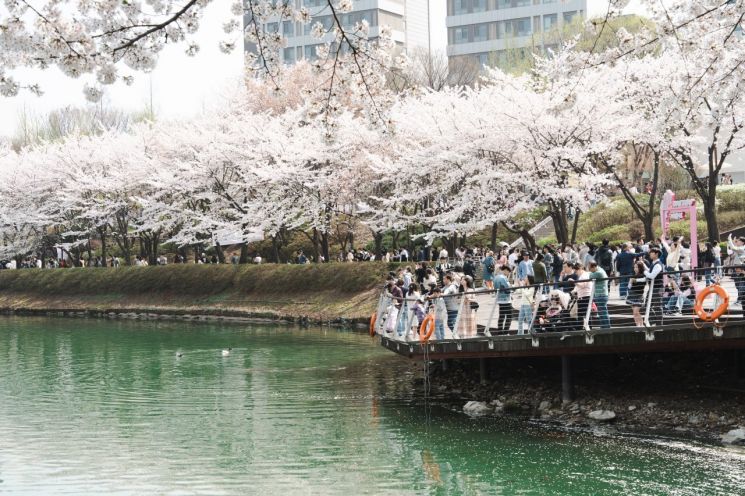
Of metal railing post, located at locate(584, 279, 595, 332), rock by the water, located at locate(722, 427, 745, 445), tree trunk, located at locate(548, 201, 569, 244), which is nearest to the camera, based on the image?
rock by the water, located at locate(722, 427, 745, 445)

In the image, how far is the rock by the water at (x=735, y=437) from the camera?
1535 centimetres

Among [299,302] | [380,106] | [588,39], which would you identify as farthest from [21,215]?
[380,106]

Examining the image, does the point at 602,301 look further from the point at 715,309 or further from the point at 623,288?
the point at 715,309

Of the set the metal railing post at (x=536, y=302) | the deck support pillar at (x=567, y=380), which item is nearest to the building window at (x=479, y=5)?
the metal railing post at (x=536, y=302)

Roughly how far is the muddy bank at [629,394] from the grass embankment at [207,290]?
1970cm

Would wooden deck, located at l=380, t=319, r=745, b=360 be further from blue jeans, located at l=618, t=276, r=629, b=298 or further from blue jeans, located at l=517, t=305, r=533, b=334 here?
blue jeans, located at l=618, t=276, r=629, b=298

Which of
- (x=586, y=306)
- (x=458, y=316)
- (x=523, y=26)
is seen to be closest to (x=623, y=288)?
(x=586, y=306)

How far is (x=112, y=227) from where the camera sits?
58531 millimetres

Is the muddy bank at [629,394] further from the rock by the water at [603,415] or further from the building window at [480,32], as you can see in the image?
the building window at [480,32]

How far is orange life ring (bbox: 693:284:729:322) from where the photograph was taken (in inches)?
615

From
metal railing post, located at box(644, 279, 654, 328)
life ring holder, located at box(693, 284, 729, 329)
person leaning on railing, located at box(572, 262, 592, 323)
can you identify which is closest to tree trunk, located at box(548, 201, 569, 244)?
person leaning on railing, located at box(572, 262, 592, 323)

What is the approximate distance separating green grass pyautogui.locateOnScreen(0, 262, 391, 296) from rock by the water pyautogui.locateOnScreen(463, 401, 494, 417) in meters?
22.6

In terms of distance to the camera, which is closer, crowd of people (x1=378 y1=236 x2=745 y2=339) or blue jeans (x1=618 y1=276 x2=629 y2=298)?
crowd of people (x1=378 y1=236 x2=745 y2=339)

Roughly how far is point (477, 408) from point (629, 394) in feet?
10.5
